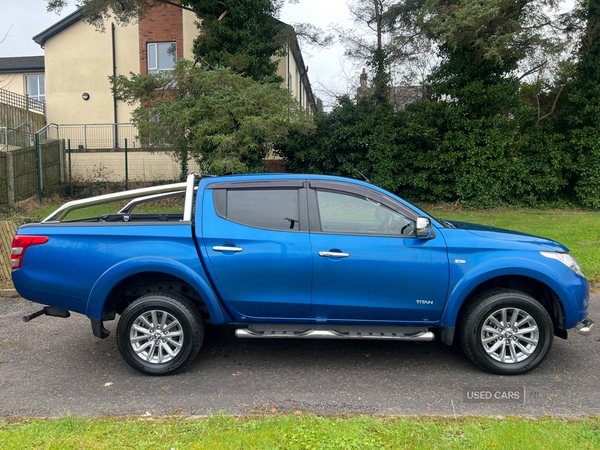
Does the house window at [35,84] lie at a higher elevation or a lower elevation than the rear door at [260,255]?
higher

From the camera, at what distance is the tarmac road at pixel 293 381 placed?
11.9 feet

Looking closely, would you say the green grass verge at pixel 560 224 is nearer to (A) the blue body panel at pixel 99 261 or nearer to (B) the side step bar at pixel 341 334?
(B) the side step bar at pixel 341 334

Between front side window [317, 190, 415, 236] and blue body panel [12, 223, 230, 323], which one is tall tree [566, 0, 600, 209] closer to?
front side window [317, 190, 415, 236]

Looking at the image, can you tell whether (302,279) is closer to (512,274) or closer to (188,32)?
(512,274)

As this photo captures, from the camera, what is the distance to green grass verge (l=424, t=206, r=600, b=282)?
8656 mm

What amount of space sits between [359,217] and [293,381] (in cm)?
171

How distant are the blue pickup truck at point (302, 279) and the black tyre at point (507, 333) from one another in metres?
0.01

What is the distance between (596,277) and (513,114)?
35.2 feet

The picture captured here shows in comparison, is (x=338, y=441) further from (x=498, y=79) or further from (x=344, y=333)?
(x=498, y=79)

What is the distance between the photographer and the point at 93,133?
23.1 m


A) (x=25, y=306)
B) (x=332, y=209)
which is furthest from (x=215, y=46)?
(x=332, y=209)

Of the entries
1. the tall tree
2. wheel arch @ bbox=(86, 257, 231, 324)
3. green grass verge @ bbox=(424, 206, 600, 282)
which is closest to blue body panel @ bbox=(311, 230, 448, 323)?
wheel arch @ bbox=(86, 257, 231, 324)

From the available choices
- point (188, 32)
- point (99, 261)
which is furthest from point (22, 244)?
point (188, 32)

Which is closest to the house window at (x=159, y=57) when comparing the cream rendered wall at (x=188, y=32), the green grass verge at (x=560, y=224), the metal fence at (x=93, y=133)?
the cream rendered wall at (x=188, y=32)
